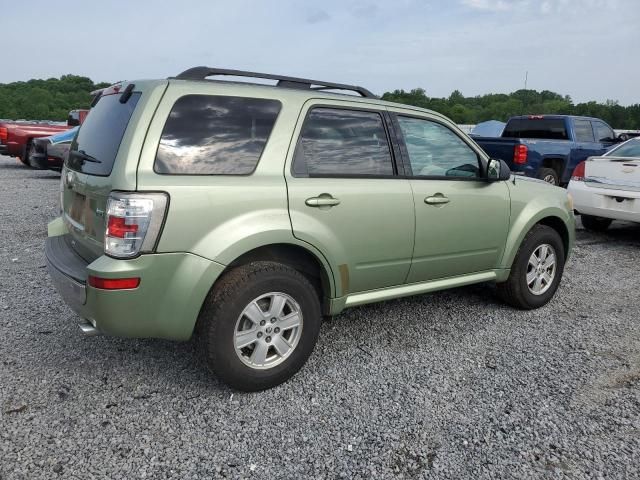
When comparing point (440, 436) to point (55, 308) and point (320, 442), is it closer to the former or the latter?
point (320, 442)

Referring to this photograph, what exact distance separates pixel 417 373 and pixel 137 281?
1.83m

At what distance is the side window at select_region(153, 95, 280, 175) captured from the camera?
9.28 feet

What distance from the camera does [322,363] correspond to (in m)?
3.56

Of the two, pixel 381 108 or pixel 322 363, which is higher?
pixel 381 108

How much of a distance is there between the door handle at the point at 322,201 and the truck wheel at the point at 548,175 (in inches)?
322

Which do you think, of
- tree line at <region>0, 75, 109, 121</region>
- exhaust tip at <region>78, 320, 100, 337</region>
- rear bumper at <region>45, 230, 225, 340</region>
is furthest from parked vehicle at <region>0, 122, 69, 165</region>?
tree line at <region>0, 75, 109, 121</region>

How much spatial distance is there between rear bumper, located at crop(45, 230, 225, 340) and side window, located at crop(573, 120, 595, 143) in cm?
1030

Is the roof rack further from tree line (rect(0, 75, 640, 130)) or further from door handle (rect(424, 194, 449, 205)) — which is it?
tree line (rect(0, 75, 640, 130))

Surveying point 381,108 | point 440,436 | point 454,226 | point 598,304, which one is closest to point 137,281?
point 440,436

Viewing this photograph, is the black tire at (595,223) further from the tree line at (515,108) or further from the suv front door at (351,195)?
the tree line at (515,108)

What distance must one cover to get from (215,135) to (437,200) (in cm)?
166

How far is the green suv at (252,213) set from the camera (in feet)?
8.98

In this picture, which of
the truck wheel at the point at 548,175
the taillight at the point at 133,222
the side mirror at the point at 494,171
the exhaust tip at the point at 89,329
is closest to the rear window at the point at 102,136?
the taillight at the point at 133,222

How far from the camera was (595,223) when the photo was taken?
8359mm
